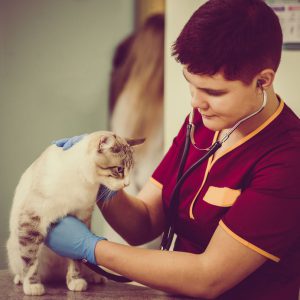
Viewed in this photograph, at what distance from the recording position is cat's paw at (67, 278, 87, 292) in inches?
43.8

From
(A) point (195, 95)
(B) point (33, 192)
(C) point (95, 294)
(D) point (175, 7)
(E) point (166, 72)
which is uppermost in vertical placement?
(D) point (175, 7)

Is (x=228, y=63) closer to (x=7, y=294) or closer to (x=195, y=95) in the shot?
(x=195, y=95)

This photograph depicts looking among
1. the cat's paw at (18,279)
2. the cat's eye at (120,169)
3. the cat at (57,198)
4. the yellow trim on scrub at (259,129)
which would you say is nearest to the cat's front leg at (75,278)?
the cat at (57,198)

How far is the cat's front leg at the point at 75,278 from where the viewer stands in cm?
111

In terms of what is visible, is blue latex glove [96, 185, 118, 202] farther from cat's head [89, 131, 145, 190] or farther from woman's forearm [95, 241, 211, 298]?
woman's forearm [95, 241, 211, 298]

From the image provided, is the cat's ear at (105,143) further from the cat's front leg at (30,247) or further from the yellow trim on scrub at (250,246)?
the yellow trim on scrub at (250,246)

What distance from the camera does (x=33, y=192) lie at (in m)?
1.10

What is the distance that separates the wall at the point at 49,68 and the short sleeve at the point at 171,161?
1.22 feet

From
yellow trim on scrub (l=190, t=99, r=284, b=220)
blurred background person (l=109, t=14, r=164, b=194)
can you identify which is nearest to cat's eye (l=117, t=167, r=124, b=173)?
yellow trim on scrub (l=190, t=99, r=284, b=220)

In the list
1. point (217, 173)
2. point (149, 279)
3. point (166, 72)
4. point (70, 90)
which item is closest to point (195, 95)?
point (217, 173)

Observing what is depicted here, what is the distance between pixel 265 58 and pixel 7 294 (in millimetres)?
787

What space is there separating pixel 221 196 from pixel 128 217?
1.05 feet

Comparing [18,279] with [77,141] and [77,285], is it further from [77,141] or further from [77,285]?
[77,141]

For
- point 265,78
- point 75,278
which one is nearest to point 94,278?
point 75,278
